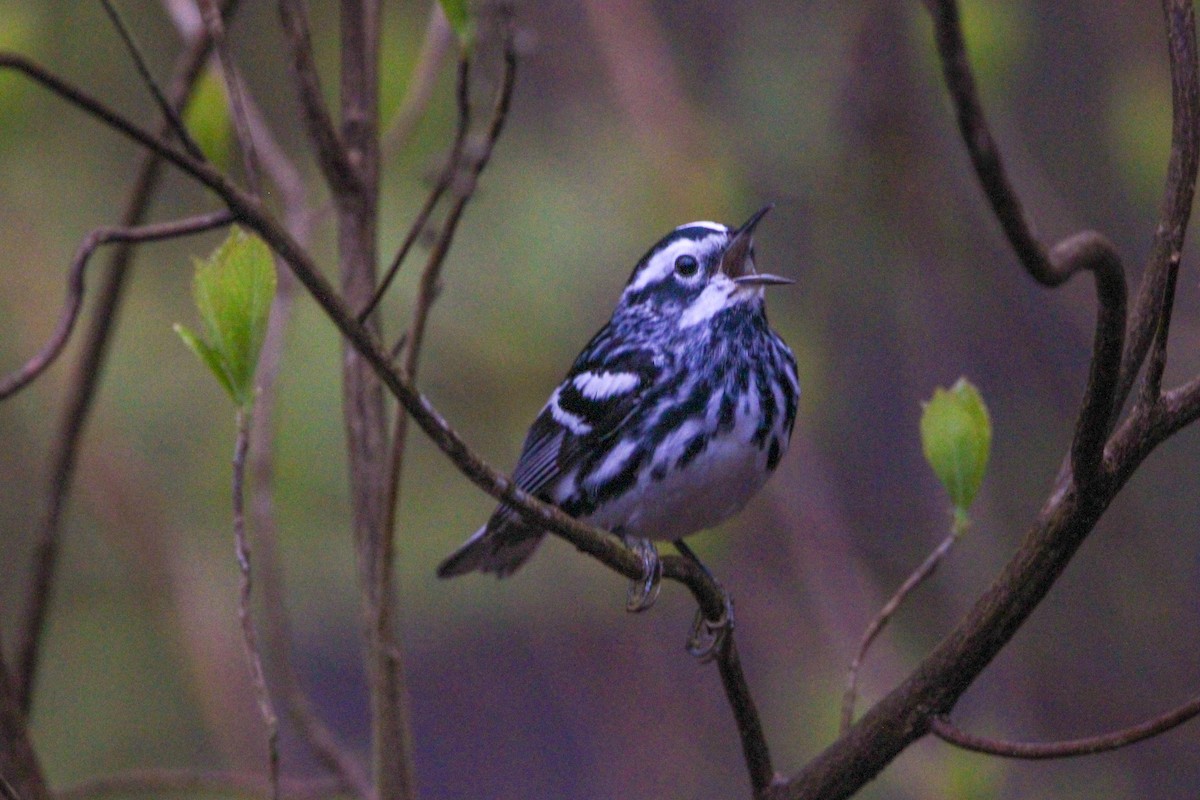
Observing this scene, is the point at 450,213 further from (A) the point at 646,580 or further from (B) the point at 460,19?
(A) the point at 646,580

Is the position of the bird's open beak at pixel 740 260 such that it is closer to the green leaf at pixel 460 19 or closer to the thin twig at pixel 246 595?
the green leaf at pixel 460 19

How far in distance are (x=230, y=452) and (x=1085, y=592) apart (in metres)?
2.01

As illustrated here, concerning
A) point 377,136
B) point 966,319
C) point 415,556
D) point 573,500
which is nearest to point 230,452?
point 415,556

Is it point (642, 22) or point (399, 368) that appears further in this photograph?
point (642, 22)

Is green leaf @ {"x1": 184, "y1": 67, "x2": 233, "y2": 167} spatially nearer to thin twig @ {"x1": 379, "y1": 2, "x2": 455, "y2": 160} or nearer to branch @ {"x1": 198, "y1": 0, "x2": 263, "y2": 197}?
thin twig @ {"x1": 379, "y1": 2, "x2": 455, "y2": 160}

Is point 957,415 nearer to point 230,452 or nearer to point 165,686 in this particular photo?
point 230,452

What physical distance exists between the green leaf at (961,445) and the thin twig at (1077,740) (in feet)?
0.86

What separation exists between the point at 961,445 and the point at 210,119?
4.19ft

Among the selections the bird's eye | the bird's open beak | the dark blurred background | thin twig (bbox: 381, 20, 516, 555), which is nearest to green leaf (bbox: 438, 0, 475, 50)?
thin twig (bbox: 381, 20, 516, 555)

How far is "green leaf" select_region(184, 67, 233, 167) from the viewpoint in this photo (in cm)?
213

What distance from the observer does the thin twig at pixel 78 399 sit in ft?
6.32

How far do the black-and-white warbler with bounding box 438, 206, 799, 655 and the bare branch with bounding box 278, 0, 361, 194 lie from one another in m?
0.56

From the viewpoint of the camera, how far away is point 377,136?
183cm

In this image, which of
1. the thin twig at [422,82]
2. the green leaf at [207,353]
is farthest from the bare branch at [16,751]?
the thin twig at [422,82]
